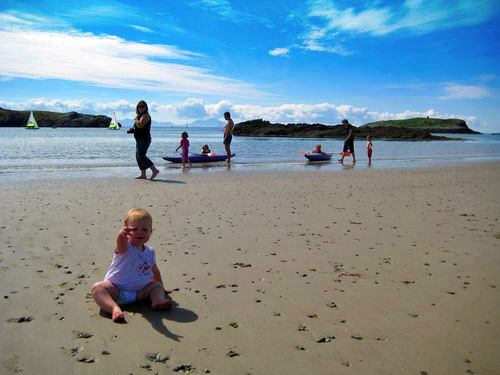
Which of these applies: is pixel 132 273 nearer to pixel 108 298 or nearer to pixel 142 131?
pixel 108 298

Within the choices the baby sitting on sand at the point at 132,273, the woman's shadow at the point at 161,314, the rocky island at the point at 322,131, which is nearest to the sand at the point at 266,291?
the woman's shadow at the point at 161,314

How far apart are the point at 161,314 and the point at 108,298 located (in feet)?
1.64

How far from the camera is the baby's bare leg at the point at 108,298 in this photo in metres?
3.53

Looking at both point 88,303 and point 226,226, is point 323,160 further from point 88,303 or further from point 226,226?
point 88,303

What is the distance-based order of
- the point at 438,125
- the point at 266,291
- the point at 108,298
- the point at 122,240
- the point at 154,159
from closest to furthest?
1. the point at 108,298
2. the point at 122,240
3. the point at 266,291
4. the point at 154,159
5. the point at 438,125

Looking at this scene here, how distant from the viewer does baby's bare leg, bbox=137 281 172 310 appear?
3.74 metres

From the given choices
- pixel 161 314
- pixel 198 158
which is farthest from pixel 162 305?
pixel 198 158

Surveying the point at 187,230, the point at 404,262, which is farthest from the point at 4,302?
the point at 404,262

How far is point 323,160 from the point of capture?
81.4ft

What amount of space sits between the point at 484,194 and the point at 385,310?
8.73 metres

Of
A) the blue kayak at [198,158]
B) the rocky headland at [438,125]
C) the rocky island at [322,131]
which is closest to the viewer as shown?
the blue kayak at [198,158]

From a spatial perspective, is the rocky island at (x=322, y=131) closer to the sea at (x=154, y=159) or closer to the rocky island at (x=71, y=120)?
the sea at (x=154, y=159)

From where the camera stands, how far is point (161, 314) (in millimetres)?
3711

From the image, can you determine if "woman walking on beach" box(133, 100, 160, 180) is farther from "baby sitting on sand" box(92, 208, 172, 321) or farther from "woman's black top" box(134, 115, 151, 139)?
"baby sitting on sand" box(92, 208, 172, 321)
